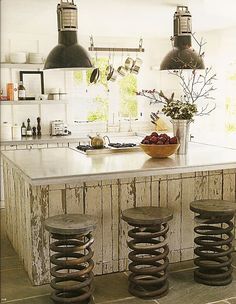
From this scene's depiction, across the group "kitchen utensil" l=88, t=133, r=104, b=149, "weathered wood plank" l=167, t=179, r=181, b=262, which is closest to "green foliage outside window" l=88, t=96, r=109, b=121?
"kitchen utensil" l=88, t=133, r=104, b=149

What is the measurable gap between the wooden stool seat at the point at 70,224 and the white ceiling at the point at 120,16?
217cm

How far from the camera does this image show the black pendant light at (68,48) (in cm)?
379

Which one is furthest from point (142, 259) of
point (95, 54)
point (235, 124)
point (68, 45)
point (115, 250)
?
point (95, 54)

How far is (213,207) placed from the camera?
3.66m

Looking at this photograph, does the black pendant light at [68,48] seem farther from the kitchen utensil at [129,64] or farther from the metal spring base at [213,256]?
the kitchen utensil at [129,64]

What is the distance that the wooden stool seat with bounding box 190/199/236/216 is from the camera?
3.57 m

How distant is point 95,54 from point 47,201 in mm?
3830

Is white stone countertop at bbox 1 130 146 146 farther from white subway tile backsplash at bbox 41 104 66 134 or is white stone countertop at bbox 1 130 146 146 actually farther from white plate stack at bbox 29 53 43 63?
white plate stack at bbox 29 53 43 63

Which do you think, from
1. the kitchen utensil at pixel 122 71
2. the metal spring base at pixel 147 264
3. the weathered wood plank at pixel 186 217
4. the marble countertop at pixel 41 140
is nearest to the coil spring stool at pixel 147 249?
the metal spring base at pixel 147 264

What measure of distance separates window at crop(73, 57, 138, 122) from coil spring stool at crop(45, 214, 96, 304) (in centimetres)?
390

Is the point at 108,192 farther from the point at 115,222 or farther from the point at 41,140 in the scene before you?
the point at 41,140

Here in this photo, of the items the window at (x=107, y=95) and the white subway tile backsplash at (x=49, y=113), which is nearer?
the white subway tile backsplash at (x=49, y=113)

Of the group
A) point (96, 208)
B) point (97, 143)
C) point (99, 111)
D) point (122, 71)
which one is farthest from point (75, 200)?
point (99, 111)

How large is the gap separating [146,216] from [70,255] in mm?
613
